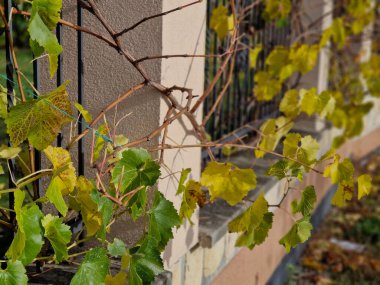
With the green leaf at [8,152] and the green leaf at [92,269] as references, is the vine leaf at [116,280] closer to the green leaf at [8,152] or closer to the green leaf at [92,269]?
the green leaf at [92,269]

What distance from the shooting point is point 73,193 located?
1.83 m

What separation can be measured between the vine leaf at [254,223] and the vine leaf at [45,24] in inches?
31.4

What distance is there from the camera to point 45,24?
5.38 ft

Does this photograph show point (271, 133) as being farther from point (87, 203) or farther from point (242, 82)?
point (242, 82)

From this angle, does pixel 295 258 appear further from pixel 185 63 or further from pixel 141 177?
pixel 141 177

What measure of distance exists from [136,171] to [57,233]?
0.87 feet

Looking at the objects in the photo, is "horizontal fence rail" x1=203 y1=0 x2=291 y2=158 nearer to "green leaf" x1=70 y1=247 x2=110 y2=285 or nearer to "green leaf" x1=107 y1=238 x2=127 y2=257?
"green leaf" x1=107 y1=238 x2=127 y2=257

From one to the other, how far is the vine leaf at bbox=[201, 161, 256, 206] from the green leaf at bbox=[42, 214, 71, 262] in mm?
467

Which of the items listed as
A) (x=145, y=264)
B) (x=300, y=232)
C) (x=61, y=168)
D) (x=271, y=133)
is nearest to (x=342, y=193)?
(x=300, y=232)

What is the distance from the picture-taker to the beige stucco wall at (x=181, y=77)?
79.9 inches

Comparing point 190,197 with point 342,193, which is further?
point 342,193

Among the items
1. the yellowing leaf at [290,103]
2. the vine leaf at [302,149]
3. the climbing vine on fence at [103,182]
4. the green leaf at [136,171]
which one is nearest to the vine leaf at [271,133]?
the yellowing leaf at [290,103]

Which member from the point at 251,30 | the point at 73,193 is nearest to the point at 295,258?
the point at 251,30

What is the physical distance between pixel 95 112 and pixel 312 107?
1271mm
